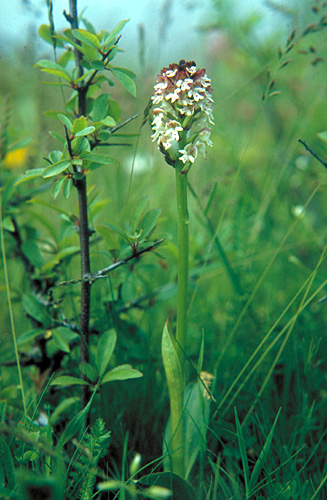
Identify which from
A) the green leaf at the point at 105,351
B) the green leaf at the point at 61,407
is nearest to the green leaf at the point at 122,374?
the green leaf at the point at 105,351

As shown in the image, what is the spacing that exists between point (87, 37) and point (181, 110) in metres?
0.25

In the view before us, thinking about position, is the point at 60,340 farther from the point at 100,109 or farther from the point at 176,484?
the point at 100,109

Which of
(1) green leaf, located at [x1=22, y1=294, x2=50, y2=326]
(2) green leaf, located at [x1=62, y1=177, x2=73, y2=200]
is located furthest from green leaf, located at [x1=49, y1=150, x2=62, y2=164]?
(1) green leaf, located at [x1=22, y1=294, x2=50, y2=326]

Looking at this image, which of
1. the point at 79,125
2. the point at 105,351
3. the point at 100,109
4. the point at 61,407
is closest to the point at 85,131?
the point at 79,125

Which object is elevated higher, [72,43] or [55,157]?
[72,43]

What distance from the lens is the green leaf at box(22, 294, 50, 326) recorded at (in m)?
1.00

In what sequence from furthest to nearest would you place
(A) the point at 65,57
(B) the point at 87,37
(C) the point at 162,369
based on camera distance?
(C) the point at 162,369 < (A) the point at 65,57 < (B) the point at 87,37

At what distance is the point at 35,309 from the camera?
1.01 meters

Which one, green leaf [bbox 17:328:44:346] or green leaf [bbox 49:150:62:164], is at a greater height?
green leaf [bbox 49:150:62:164]

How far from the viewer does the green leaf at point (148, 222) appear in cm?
89

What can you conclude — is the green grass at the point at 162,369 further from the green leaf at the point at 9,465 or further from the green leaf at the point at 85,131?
the green leaf at the point at 85,131

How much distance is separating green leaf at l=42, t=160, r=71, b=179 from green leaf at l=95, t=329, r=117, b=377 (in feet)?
1.17

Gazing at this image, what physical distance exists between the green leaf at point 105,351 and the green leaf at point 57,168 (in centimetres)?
36

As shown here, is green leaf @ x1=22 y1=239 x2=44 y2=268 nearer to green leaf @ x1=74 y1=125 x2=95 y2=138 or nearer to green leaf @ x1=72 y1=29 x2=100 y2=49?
green leaf @ x1=74 y1=125 x2=95 y2=138
